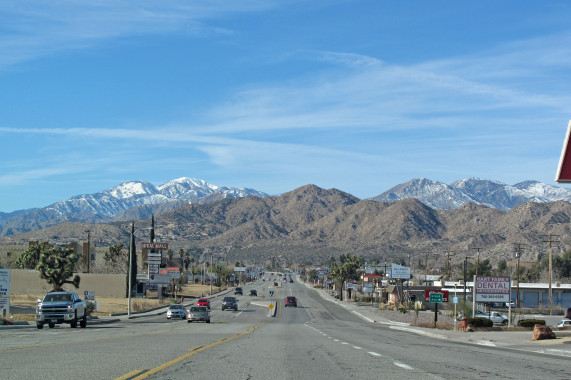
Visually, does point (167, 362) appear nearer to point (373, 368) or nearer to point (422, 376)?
point (373, 368)

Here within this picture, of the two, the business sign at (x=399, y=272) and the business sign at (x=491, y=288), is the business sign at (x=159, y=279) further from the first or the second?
the business sign at (x=491, y=288)

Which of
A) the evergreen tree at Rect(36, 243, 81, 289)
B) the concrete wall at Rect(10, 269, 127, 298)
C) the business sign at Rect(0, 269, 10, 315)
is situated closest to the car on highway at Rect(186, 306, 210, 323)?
the business sign at Rect(0, 269, 10, 315)

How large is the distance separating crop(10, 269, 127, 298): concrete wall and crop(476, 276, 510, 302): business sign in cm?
6341

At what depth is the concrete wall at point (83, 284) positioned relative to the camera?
96812mm

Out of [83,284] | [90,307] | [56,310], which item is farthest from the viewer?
[83,284]

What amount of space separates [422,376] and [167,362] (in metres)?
→ 5.88

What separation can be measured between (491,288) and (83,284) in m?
69.8

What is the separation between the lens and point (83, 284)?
9988 cm

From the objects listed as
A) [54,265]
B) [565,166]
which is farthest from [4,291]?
[54,265]

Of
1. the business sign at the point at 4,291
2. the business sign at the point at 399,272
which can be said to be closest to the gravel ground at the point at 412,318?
the business sign at the point at 399,272

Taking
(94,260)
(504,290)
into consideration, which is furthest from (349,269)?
(504,290)

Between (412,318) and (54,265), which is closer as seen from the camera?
(412,318)

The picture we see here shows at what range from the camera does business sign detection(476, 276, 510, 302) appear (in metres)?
48.6

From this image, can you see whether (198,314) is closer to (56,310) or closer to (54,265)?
(56,310)
